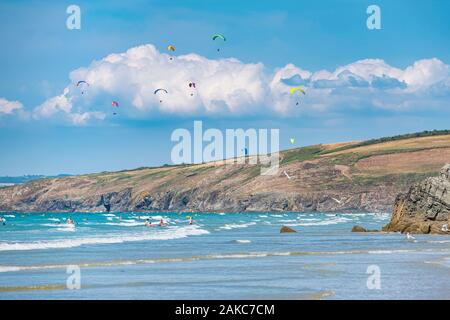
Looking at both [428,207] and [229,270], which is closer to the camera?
[229,270]

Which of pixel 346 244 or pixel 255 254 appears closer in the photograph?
pixel 255 254

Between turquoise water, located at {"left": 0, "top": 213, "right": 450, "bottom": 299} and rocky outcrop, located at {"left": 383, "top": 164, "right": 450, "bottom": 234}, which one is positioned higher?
rocky outcrop, located at {"left": 383, "top": 164, "right": 450, "bottom": 234}

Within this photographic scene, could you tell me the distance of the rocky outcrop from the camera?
7306cm

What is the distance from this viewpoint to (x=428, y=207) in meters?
74.3

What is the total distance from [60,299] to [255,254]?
22.3 metres

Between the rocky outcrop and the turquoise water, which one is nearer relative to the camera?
the turquoise water

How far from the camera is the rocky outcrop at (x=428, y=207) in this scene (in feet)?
240

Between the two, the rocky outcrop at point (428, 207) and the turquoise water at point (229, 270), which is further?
the rocky outcrop at point (428, 207)

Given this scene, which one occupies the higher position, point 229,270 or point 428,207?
point 428,207

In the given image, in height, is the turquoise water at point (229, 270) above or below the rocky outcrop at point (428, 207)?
below
